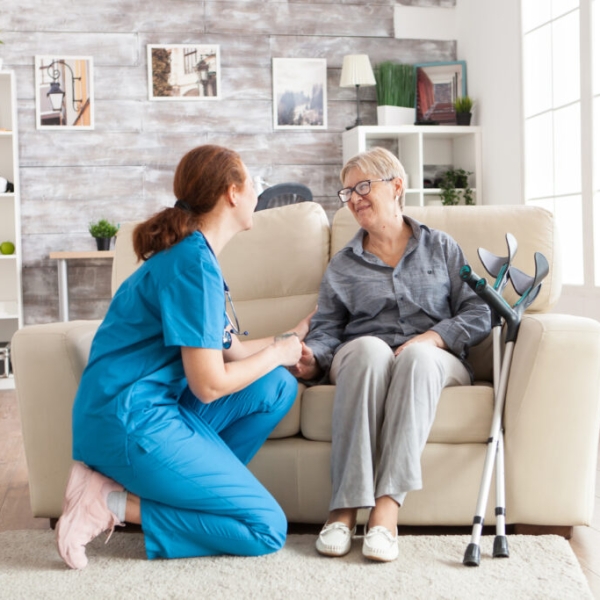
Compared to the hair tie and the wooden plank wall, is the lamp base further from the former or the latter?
the hair tie

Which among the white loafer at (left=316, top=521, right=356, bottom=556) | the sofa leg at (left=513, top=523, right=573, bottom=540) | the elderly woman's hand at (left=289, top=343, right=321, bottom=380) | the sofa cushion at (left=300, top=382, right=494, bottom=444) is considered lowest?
the sofa leg at (left=513, top=523, right=573, bottom=540)

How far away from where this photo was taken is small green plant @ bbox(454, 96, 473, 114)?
5688 millimetres

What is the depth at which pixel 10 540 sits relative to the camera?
2311mm

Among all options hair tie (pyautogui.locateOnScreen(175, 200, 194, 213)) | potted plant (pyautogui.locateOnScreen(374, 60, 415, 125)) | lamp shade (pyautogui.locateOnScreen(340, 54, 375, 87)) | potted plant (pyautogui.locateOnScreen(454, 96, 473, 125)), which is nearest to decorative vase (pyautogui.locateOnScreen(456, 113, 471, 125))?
potted plant (pyautogui.locateOnScreen(454, 96, 473, 125))

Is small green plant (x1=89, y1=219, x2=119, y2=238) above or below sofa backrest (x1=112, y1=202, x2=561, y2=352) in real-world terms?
above

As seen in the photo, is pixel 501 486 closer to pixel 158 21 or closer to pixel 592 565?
pixel 592 565

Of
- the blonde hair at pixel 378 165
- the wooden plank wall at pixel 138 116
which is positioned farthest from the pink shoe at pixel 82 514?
the wooden plank wall at pixel 138 116

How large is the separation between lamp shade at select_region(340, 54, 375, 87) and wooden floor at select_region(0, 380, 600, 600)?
2.98 m

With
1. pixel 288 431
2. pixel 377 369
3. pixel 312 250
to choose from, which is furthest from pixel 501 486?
pixel 312 250

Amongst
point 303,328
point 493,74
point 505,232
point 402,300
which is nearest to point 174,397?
point 303,328

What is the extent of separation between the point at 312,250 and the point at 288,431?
0.78 meters

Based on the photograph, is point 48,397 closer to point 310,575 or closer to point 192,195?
point 192,195

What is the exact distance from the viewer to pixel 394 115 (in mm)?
5723

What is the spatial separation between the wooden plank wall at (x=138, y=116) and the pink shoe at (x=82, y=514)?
3619 mm
